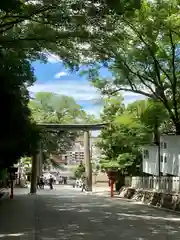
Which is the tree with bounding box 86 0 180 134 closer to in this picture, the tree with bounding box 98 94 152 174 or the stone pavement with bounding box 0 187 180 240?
the tree with bounding box 98 94 152 174

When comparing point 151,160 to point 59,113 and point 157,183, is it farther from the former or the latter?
point 59,113

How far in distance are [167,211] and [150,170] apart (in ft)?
20.6

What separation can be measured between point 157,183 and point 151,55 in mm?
7600

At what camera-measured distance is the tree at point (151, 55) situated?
21.3 metres

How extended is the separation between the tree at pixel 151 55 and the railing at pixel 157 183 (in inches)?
118

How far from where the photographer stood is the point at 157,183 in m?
27.3

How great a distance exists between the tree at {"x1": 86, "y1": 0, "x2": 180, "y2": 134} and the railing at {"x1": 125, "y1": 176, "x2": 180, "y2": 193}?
2991 millimetres

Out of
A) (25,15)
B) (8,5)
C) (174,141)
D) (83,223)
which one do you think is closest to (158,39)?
(174,141)

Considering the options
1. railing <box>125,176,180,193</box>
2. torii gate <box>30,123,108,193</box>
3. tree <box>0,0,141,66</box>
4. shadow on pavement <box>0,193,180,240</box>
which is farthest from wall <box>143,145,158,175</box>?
torii gate <box>30,123,108,193</box>

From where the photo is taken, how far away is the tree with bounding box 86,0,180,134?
69.8ft

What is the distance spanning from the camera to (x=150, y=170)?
93.2ft

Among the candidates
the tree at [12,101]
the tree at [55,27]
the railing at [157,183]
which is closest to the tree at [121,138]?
the railing at [157,183]

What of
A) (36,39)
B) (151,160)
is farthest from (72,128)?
(36,39)

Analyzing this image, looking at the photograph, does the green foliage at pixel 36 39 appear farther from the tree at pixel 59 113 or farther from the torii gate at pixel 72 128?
the tree at pixel 59 113
